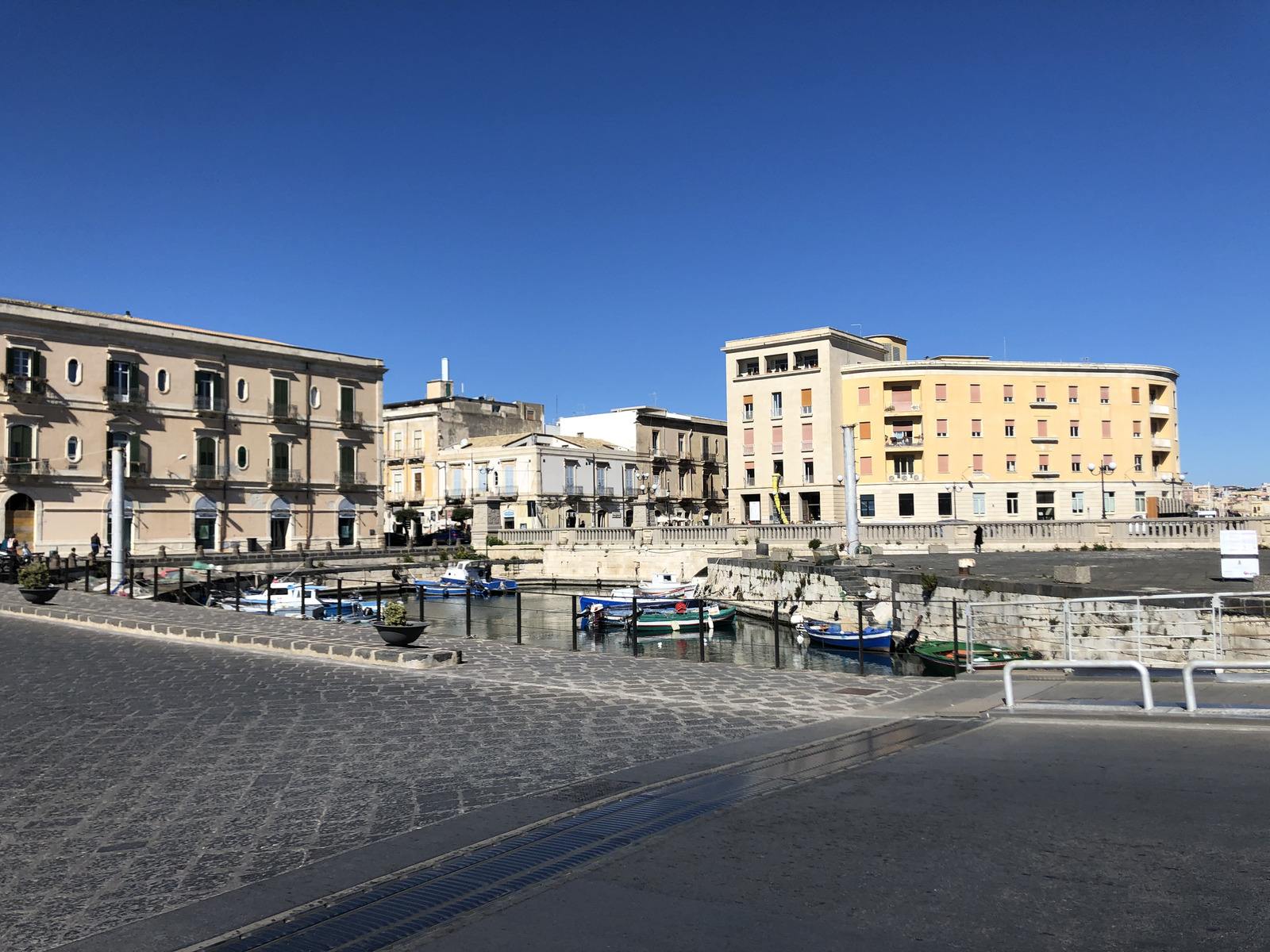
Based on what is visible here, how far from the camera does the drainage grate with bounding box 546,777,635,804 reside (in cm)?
710

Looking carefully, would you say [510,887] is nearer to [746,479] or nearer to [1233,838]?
[1233,838]

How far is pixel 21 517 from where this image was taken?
43094 mm

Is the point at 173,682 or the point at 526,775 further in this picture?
the point at 173,682

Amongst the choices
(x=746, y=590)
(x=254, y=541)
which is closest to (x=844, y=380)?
(x=746, y=590)

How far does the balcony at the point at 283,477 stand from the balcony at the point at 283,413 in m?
2.61

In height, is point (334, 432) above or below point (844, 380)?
below

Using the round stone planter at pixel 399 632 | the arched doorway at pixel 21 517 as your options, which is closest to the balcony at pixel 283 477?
the arched doorway at pixel 21 517

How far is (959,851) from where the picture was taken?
5.59m

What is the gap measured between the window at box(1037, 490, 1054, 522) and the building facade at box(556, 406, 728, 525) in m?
27.2

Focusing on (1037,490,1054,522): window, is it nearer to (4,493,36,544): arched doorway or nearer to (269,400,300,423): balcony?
(269,400,300,423): balcony

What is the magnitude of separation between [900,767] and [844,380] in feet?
193

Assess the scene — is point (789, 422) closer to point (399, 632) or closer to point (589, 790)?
point (399, 632)

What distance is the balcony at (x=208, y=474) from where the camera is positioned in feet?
160

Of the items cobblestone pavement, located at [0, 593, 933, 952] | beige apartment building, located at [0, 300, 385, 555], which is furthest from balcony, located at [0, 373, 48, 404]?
cobblestone pavement, located at [0, 593, 933, 952]
